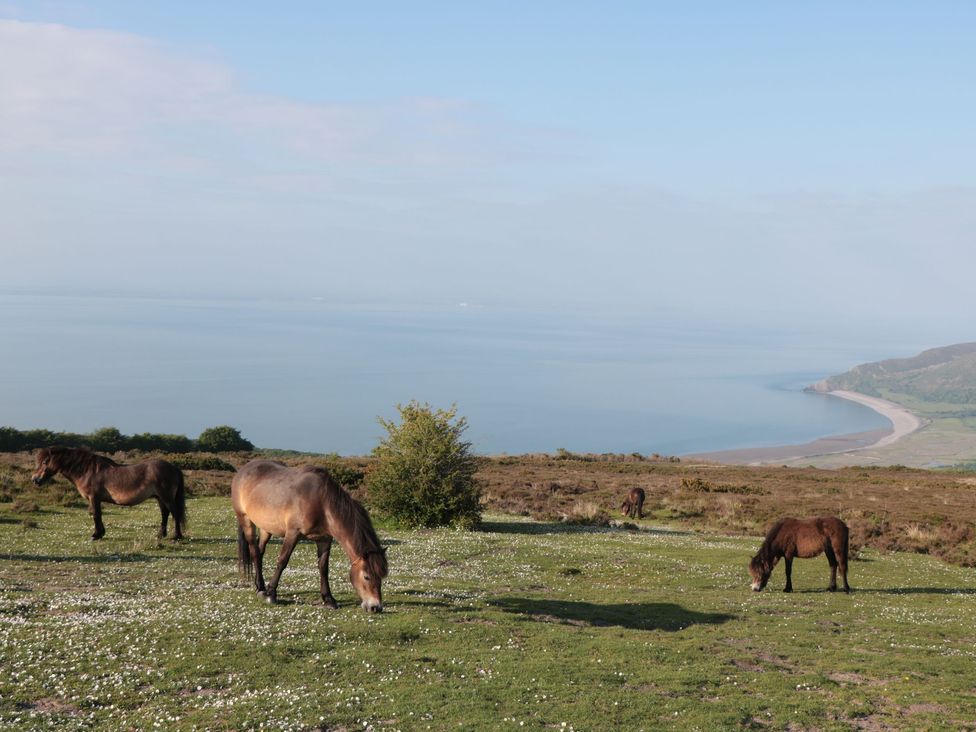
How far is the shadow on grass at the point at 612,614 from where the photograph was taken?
607 inches

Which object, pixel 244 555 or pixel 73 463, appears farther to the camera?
pixel 73 463

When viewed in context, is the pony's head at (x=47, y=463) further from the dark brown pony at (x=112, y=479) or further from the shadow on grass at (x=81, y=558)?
the shadow on grass at (x=81, y=558)

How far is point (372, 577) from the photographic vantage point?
1399cm

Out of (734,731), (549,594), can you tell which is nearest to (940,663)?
(734,731)

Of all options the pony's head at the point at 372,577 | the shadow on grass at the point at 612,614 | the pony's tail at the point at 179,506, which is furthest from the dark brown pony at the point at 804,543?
the pony's tail at the point at 179,506

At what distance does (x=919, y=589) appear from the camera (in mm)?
21766

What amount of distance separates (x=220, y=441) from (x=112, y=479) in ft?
144

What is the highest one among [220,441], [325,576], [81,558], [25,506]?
[220,441]

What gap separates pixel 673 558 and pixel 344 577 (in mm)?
11504

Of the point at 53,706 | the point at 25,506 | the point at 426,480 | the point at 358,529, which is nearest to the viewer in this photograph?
the point at 53,706

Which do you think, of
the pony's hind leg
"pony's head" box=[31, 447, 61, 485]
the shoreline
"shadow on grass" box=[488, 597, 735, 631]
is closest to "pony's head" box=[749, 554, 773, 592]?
"shadow on grass" box=[488, 597, 735, 631]

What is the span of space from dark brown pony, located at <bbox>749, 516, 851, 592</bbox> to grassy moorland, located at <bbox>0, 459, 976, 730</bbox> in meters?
0.96

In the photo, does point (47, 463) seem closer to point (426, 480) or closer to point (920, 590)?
point (426, 480)

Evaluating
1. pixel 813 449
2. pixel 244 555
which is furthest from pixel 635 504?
pixel 813 449
